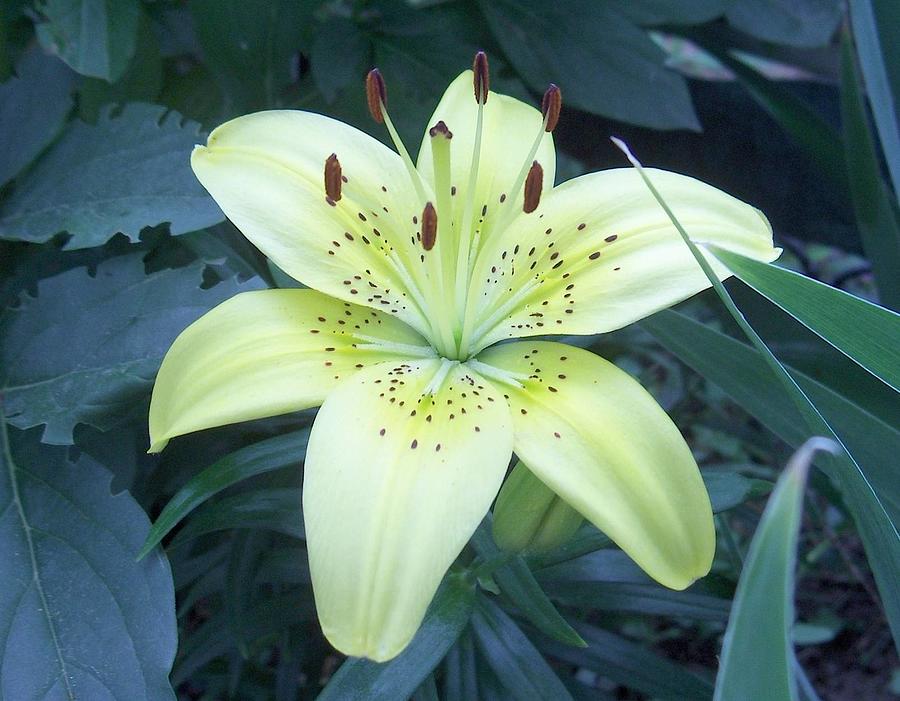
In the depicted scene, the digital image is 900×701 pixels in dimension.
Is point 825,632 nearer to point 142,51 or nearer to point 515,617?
point 515,617

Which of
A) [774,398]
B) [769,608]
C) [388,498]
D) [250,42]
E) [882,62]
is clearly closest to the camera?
[769,608]

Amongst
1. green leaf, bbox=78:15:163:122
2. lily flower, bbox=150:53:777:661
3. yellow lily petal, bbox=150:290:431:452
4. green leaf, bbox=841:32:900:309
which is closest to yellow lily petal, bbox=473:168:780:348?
lily flower, bbox=150:53:777:661

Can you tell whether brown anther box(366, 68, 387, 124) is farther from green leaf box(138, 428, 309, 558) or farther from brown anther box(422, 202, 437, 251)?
green leaf box(138, 428, 309, 558)

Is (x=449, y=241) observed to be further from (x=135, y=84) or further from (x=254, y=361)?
(x=135, y=84)

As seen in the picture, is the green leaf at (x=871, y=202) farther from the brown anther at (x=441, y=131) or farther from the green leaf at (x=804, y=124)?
the brown anther at (x=441, y=131)

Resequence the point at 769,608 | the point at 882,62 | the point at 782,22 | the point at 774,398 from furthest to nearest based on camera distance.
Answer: the point at 782,22
the point at 882,62
the point at 774,398
the point at 769,608

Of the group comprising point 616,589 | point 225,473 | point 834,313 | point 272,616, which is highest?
point 834,313

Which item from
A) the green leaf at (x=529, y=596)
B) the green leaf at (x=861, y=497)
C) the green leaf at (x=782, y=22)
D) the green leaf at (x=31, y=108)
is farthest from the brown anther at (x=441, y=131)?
the green leaf at (x=782, y=22)

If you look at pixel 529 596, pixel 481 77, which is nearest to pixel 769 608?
pixel 529 596
